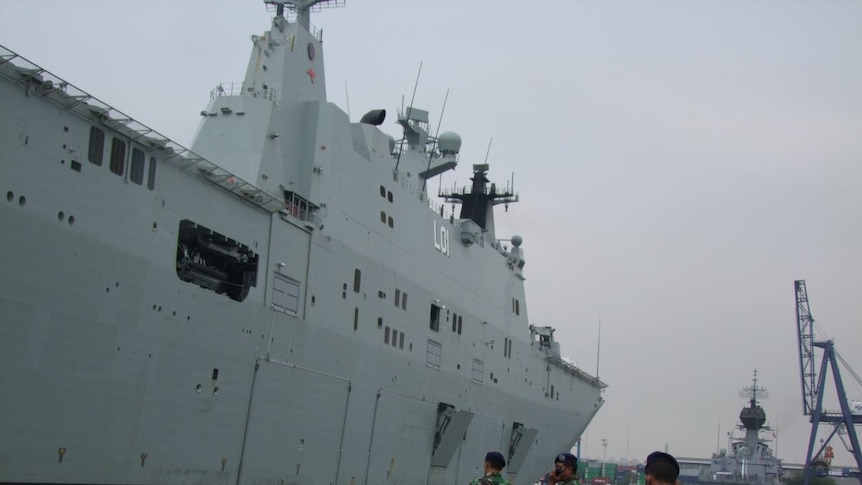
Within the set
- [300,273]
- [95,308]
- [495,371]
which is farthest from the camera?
[495,371]

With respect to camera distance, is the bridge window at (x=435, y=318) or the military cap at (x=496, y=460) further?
the bridge window at (x=435, y=318)

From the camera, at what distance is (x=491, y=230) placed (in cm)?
4169

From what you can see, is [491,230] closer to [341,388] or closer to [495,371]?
[495,371]

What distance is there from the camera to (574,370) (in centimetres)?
4441

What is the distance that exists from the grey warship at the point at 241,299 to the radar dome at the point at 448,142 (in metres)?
1.91

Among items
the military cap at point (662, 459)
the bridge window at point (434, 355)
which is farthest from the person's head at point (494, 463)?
the bridge window at point (434, 355)

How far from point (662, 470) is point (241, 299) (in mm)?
16028

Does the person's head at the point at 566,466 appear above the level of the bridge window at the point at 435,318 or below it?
below

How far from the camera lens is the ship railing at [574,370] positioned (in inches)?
1628

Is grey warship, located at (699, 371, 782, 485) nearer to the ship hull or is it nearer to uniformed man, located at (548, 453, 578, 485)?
the ship hull

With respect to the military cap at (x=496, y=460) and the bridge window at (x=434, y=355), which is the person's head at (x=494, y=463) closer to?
the military cap at (x=496, y=460)

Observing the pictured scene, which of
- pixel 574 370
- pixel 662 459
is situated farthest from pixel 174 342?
pixel 574 370

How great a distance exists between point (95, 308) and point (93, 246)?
1.15 meters

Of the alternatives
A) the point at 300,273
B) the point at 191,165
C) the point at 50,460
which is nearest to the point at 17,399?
the point at 50,460
